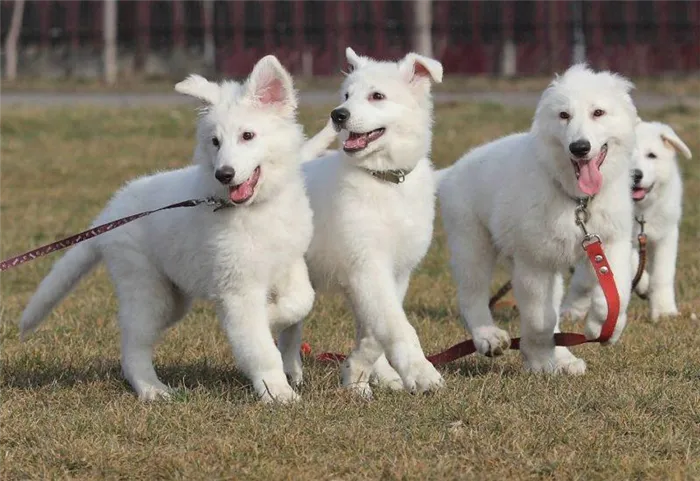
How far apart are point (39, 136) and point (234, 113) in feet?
45.1

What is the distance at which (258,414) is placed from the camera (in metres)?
5.75

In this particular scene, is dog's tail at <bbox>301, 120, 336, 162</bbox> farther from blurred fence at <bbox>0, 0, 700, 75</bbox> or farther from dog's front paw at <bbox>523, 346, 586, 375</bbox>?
blurred fence at <bbox>0, 0, 700, 75</bbox>

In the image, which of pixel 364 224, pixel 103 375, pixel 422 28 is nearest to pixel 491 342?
pixel 364 224

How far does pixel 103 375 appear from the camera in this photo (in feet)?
22.8

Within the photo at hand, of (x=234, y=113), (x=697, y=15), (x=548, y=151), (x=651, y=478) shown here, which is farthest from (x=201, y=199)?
(x=697, y=15)

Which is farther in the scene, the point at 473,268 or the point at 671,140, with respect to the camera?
the point at 671,140

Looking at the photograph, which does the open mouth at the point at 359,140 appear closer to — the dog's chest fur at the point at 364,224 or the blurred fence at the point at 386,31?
the dog's chest fur at the point at 364,224

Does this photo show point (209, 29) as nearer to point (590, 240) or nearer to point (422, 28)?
point (422, 28)

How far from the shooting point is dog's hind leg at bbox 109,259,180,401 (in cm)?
654

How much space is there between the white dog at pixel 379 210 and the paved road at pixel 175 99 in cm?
1475

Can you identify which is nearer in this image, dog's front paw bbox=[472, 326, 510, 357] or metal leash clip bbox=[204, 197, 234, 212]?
metal leash clip bbox=[204, 197, 234, 212]

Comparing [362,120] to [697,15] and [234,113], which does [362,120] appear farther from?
[697,15]

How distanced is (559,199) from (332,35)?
25.9m

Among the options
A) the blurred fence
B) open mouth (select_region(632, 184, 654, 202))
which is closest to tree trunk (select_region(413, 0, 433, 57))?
the blurred fence
